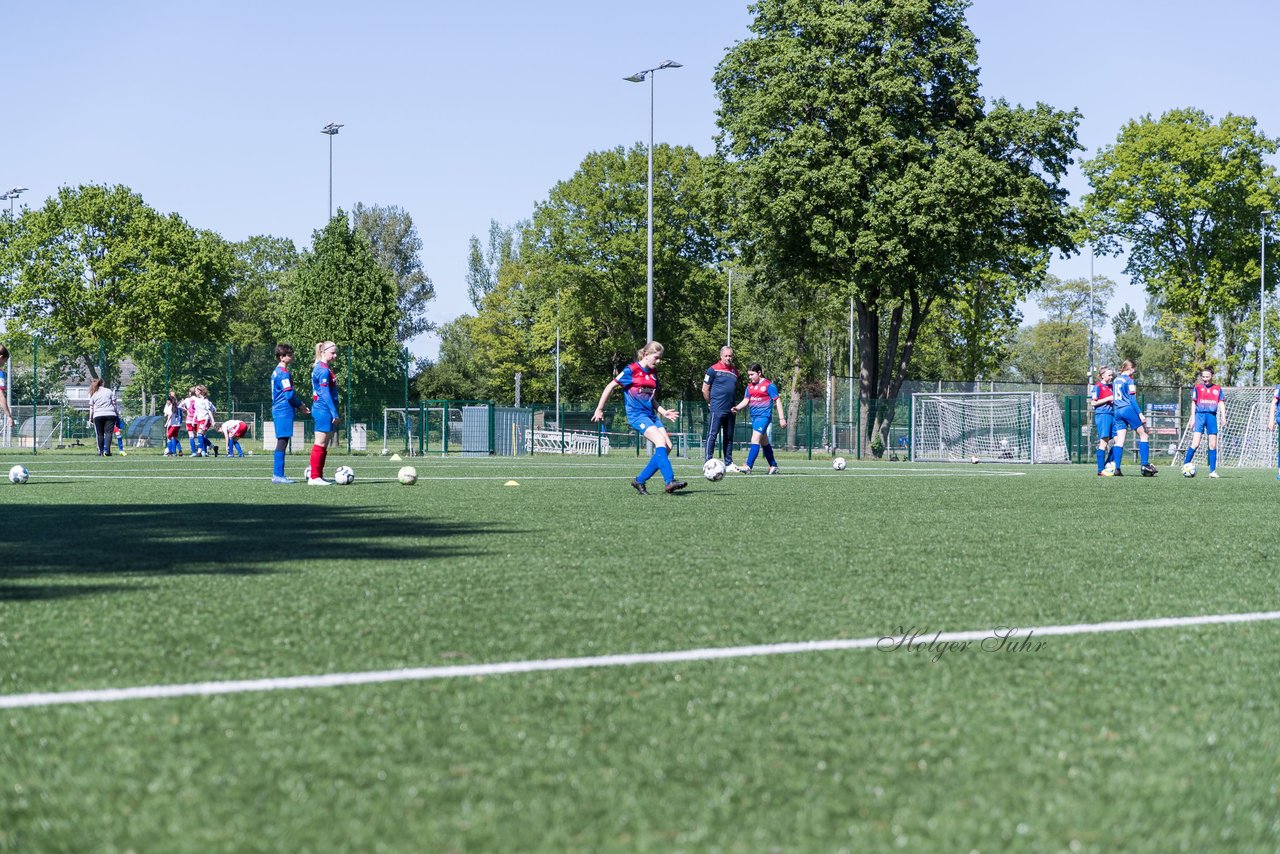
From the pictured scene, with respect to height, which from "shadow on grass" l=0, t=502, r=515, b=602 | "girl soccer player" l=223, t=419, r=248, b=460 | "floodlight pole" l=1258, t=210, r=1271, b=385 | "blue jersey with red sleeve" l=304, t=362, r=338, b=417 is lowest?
"shadow on grass" l=0, t=502, r=515, b=602

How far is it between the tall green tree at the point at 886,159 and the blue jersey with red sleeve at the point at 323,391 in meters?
24.1

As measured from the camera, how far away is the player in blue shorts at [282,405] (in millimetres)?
16828

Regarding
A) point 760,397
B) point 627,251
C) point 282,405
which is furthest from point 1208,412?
point 627,251

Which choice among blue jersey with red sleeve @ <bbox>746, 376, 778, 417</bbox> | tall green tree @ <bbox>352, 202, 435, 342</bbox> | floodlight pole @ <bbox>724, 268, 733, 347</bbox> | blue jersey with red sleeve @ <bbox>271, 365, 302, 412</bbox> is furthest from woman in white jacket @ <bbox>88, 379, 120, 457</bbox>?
tall green tree @ <bbox>352, 202, 435, 342</bbox>

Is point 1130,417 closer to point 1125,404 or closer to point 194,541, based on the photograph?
point 1125,404

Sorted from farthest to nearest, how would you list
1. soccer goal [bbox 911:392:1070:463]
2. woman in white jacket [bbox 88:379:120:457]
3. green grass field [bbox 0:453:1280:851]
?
soccer goal [bbox 911:392:1070:463], woman in white jacket [bbox 88:379:120:457], green grass field [bbox 0:453:1280:851]

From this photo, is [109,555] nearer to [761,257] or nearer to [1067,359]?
[761,257]

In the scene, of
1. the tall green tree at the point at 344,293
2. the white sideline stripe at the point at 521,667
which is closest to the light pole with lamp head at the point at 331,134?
the tall green tree at the point at 344,293

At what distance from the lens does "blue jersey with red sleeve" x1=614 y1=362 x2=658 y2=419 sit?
47.4 ft

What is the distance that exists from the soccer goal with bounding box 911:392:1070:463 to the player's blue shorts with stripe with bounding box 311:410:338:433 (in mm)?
24179

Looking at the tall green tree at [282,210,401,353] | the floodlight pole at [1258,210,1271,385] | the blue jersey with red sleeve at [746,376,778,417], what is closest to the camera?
the blue jersey with red sleeve at [746,376,778,417]

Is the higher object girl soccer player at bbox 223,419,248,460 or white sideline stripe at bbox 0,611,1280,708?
girl soccer player at bbox 223,419,248,460

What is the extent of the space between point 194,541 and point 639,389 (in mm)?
6884

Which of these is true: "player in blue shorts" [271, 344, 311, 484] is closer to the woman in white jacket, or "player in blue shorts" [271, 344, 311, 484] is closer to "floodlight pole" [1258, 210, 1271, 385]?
the woman in white jacket
